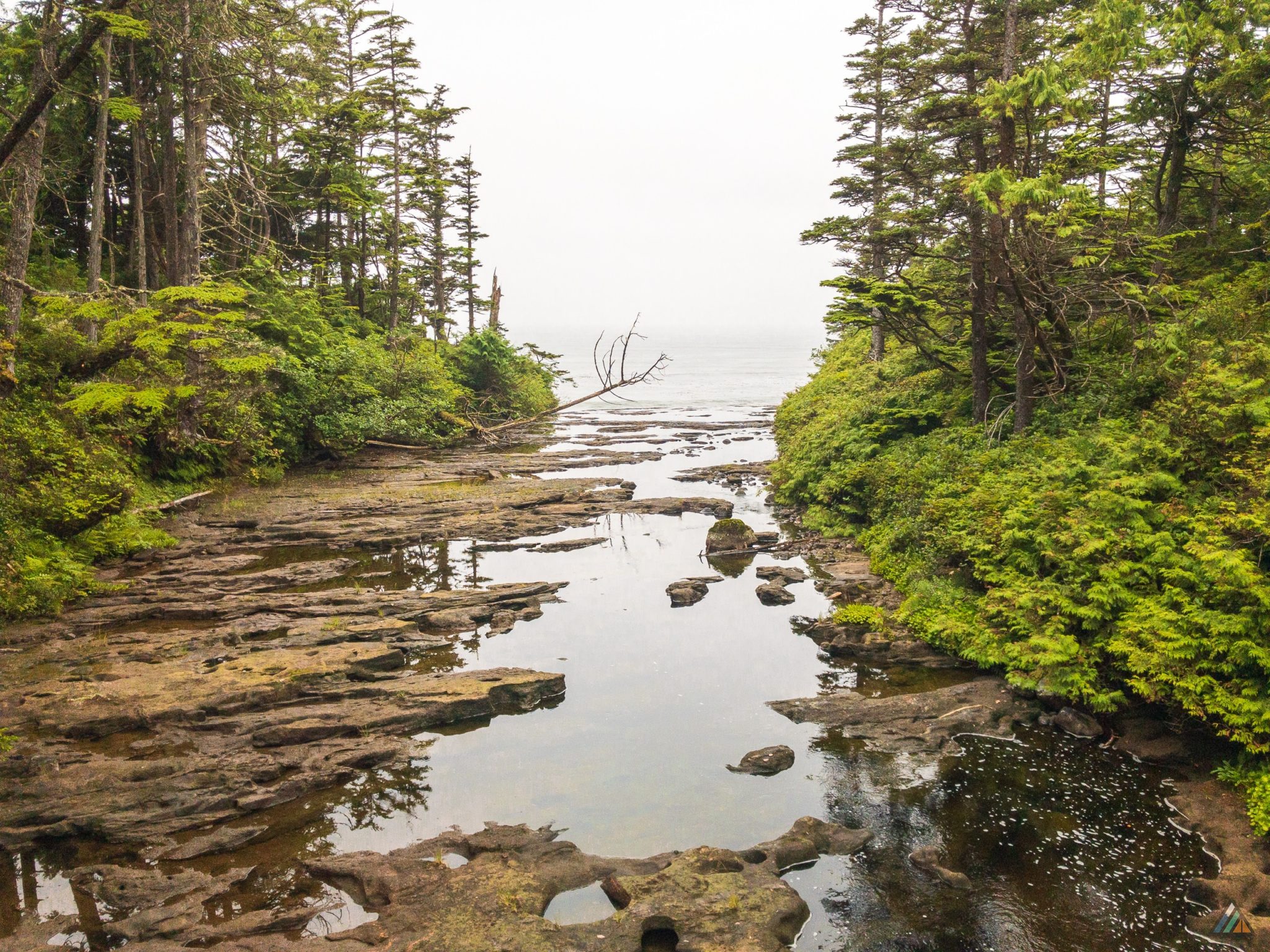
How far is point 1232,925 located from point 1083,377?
1140 centimetres

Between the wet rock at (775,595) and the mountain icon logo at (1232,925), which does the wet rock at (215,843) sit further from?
the wet rock at (775,595)

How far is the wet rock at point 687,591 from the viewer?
15453 mm

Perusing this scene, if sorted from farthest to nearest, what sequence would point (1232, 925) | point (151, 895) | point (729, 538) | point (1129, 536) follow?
1. point (729, 538)
2. point (1129, 536)
3. point (151, 895)
4. point (1232, 925)

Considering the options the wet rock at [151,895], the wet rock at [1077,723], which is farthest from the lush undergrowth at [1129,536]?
the wet rock at [151,895]

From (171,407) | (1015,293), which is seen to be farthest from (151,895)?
(1015,293)

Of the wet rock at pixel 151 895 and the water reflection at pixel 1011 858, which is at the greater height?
the wet rock at pixel 151 895

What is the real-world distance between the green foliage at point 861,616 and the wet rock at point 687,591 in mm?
3093

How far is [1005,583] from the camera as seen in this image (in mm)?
11828

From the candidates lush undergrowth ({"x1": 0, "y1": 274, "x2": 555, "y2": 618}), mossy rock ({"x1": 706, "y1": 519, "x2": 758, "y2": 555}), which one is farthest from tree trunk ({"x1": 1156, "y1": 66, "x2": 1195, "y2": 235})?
lush undergrowth ({"x1": 0, "y1": 274, "x2": 555, "y2": 618})

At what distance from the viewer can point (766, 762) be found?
9500 millimetres

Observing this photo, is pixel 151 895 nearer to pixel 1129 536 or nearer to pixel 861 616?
pixel 861 616

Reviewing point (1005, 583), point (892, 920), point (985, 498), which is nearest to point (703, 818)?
point (892, 920)

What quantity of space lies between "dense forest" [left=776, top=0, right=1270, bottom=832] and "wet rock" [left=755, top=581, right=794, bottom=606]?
2.24 metres

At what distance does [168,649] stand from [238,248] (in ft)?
80.2
